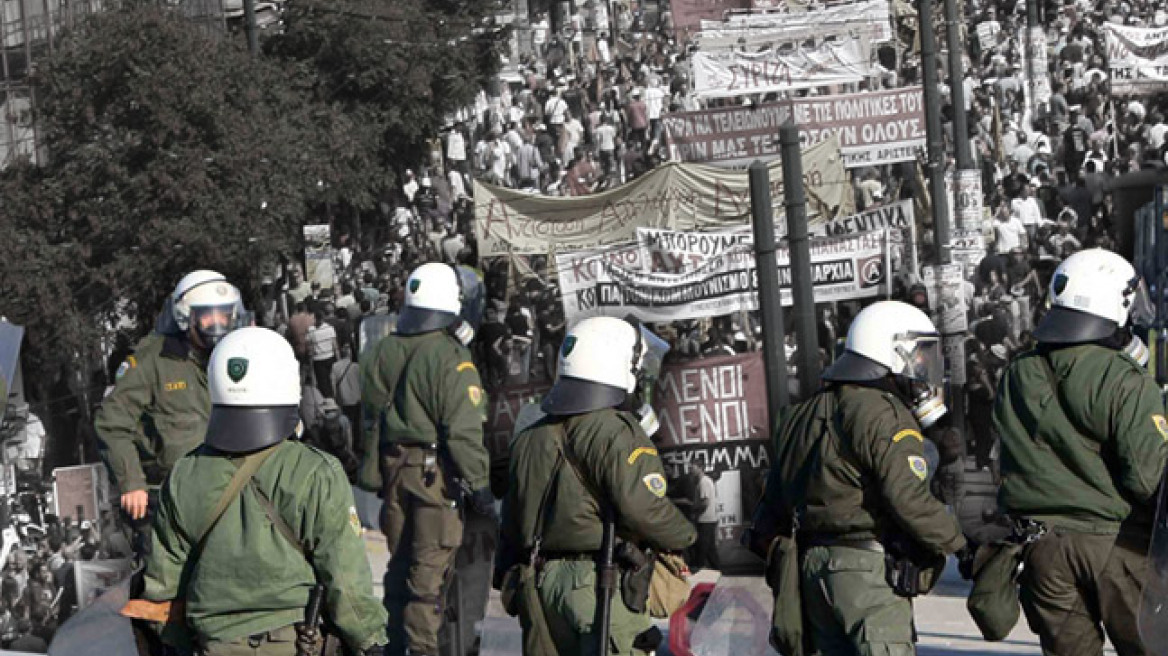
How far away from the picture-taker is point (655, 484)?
22.6 feet

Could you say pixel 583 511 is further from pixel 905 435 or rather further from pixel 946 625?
pixel 946 625

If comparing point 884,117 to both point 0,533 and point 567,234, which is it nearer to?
point 567,234

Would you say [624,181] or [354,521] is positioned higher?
[624,181]

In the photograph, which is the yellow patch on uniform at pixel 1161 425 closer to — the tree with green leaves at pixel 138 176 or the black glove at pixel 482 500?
the black glove at pixel 482 500

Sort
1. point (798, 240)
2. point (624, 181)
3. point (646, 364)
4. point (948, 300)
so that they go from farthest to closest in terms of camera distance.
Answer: point (624, 181)
point (948, 300)
point (798, 240)
point (646, 364)

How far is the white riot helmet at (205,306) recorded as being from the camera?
9102 millimetres

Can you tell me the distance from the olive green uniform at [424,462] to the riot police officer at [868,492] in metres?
2.74

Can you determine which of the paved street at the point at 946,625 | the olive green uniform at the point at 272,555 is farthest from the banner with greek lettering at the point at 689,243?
the olive green uniform at the point at 272,555

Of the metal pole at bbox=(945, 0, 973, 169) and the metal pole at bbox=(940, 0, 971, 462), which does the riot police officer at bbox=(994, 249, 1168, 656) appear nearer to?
the metal pole at bbox=(940, 0, 971, 462)

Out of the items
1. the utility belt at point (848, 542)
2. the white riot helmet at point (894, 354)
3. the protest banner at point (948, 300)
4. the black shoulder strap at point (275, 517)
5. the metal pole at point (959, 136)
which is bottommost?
the utility belt at point (848, 542)

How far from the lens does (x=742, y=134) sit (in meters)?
18.7

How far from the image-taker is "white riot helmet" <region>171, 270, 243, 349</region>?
910cm

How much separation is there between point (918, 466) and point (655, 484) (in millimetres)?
850

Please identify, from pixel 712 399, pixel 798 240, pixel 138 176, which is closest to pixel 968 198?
pixel 712 399
